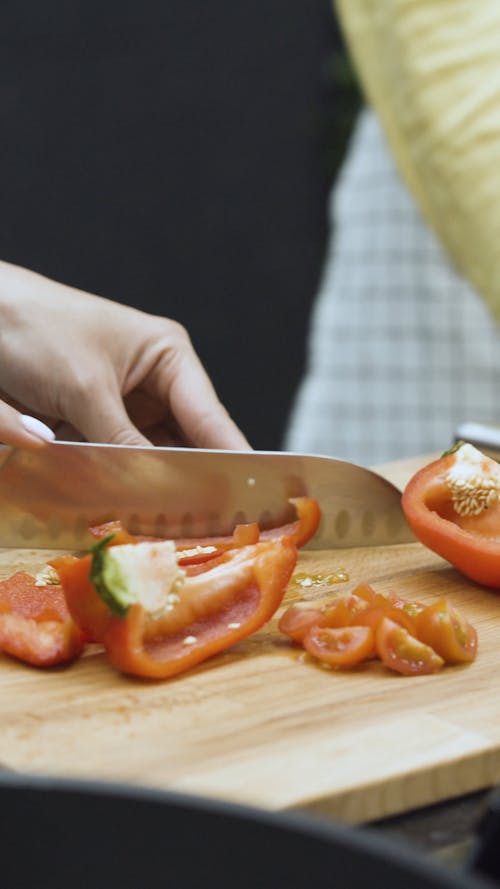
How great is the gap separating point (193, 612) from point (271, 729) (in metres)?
0.21

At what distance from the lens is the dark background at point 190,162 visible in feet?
13.7

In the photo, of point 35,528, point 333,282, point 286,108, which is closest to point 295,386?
point 286,108

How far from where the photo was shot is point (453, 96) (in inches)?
66.5

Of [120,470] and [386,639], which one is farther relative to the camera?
[120,470]

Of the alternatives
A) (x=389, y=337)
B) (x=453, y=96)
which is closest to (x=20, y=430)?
(x=453, y=96)

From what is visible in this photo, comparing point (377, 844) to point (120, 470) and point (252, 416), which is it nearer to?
point (120, 470)

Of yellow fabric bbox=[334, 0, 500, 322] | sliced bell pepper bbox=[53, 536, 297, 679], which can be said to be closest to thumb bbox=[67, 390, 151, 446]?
sliced bell pepper bbox=[53, 536, 297, 679]

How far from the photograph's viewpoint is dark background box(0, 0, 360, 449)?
13.7 feet

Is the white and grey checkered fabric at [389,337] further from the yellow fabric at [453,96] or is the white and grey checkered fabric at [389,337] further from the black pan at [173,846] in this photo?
the black pan at [173,846]

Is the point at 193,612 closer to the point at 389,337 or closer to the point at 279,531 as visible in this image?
the point at 279,531

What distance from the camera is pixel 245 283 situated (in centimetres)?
468

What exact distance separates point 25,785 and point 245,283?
4236 mm

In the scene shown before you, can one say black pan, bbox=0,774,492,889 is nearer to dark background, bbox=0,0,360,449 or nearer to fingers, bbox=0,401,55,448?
fingers, bbox=0,401,55,448

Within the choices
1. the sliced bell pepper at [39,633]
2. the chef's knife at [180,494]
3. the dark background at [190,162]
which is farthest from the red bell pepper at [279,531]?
the dark background at [190,162]
